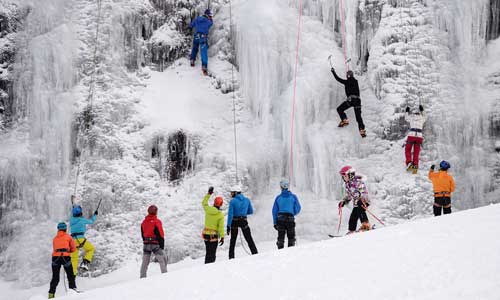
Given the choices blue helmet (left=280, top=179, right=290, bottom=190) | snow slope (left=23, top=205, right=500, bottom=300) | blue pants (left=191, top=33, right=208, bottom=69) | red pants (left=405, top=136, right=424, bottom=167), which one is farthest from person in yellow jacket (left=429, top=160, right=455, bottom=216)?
blue pants (left=191, top=33, right=208, bottom=69)

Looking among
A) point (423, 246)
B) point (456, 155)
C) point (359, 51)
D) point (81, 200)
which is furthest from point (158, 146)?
point (423, 246)

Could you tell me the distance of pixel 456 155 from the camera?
434 inches

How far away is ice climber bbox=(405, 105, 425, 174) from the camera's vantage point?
10602 millimetres

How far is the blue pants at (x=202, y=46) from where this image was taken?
12.3 m

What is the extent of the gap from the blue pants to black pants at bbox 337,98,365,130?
11.0 feet

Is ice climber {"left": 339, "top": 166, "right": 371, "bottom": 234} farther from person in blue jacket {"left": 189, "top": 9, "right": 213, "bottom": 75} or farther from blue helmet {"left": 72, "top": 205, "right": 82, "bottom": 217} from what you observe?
person in blue jacket {"left": 189, "top": 9, "right": 213, "bottom": 75}

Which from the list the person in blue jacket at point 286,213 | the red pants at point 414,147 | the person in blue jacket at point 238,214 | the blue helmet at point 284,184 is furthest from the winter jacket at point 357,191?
the red pants at point 414,147

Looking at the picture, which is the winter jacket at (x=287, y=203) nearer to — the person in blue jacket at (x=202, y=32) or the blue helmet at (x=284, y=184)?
the blue helmet at (x=284, y=184)

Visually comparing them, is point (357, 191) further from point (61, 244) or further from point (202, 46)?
point (202, 46)

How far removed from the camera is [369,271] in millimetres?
4875

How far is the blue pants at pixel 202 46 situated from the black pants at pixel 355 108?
335 centimetres

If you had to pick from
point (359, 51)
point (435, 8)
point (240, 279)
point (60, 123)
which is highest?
point (435, 8)

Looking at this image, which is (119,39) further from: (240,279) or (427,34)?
(240,279)

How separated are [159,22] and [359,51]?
4.78 m
